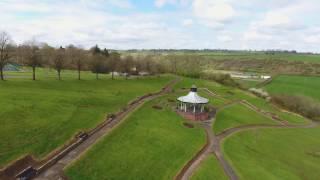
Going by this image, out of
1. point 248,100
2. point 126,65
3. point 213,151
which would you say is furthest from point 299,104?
point 213,151

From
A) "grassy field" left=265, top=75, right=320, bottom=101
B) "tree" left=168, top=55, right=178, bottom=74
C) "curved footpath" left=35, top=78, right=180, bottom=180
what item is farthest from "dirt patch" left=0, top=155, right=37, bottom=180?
"tree" left=168, top=55, right=178, bottom=74

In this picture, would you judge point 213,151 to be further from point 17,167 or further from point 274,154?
point 17,167

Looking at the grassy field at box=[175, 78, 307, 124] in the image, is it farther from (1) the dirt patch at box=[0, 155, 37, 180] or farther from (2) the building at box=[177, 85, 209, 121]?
(1) the dirt patch at box=[0, 155, 37, 180]

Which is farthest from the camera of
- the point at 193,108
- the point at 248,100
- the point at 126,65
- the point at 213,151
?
the point at 126,65

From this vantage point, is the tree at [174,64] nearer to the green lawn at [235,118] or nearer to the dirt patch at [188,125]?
the green lawn at [235,118]

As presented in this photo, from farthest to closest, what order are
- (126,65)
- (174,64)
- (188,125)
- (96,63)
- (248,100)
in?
(174,64) < (126,65) < (248,100) < (96,63) < (188,125)

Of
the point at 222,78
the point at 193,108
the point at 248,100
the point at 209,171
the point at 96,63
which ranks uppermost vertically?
the point at 96,63

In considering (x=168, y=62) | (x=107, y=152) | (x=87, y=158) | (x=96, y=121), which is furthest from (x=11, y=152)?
(x=168, y=62)

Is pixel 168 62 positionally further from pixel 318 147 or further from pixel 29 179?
pixel 29 179
